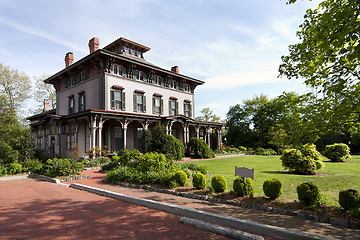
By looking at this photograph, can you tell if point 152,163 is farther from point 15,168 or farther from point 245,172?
point 15,168

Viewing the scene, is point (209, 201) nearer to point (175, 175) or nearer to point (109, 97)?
point (175, 175)

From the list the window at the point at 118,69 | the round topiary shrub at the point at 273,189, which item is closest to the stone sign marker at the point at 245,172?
the round topiary shrub at the point at 273,189

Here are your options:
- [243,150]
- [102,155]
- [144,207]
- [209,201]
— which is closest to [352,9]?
[209,201]

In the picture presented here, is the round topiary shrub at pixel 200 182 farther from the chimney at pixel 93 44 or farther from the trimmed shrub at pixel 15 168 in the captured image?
the chimney at pixel 93 44

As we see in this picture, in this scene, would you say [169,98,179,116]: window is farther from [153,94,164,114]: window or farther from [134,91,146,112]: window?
[134,91,146,112]: window

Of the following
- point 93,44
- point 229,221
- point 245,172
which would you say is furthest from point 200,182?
point 93,44

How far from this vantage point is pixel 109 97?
2250 cm

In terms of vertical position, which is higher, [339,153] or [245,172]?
[245,172]

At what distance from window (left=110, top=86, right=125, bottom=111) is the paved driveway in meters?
14.5

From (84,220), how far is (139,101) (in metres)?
19.9

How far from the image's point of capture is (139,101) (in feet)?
83.3

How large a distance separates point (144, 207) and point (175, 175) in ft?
8.30

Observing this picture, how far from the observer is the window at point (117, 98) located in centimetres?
2272

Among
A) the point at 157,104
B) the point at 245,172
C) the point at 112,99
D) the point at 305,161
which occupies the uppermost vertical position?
the point at 157,104
